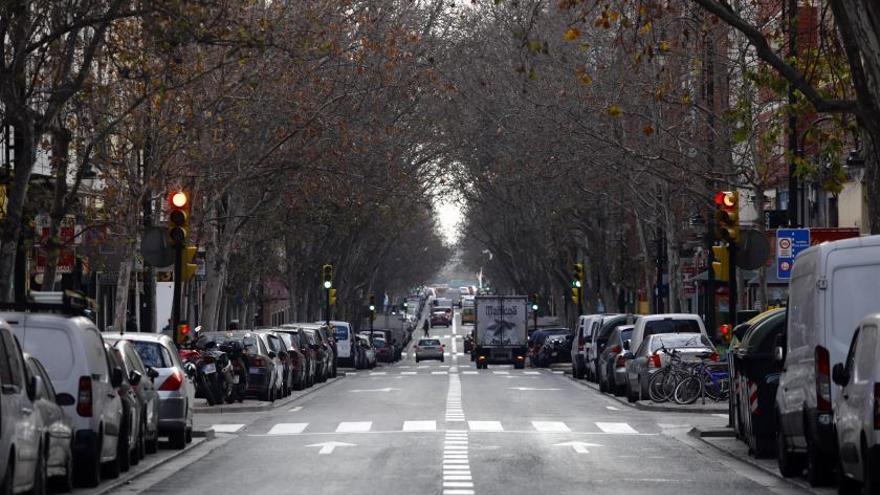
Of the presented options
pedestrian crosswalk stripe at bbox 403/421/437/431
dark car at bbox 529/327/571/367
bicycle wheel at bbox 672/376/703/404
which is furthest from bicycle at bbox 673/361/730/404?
dark car at bbox 529/327/571/367

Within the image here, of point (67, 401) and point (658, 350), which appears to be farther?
point (658, 350)

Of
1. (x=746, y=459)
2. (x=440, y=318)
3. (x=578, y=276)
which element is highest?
(x=440, y=318)

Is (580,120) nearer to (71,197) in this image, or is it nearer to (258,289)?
(71,197)

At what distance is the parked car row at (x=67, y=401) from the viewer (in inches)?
583

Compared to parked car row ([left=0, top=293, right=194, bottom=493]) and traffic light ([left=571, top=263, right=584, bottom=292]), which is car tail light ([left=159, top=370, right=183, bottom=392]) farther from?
traffic light ([left=571, top=263, right=584, bottom=292])

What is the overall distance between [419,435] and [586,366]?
97.3 feet

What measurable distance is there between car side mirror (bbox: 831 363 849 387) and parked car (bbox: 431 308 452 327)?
171 metres

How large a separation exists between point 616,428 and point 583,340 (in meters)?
27.2

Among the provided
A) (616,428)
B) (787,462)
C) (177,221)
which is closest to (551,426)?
(616,428)

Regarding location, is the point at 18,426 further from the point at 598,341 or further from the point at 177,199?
the point at 598,341

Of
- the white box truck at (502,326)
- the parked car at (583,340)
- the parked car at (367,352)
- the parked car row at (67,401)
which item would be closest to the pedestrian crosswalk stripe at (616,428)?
the parked car row at (67,401)

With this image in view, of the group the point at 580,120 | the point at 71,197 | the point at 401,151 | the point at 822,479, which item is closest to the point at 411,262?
the point at 401,151

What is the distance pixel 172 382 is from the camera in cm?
2556

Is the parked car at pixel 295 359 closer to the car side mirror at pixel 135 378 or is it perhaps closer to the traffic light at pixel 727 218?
the traffic light at pixel 727 218
